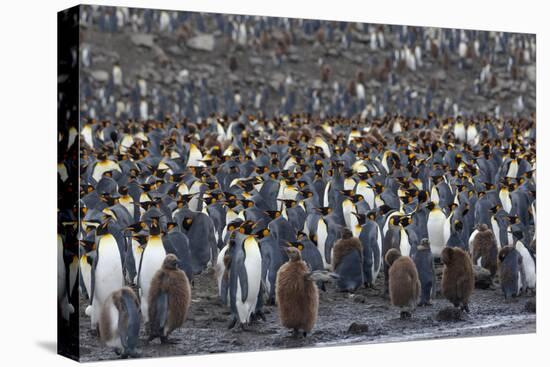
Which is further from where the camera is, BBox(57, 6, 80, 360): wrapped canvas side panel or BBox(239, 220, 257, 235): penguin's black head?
BBox(239, 220, 257, 235): penguin's black head

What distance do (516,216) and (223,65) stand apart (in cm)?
309

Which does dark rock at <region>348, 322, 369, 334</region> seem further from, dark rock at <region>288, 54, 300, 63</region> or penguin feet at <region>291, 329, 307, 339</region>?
dark rock at <region>288, 54, 300, 63</region>

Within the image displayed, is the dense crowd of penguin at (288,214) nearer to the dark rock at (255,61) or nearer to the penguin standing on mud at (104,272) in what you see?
the penguin standing on mud at (104,272)

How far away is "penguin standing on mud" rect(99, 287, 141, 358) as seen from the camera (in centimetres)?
835

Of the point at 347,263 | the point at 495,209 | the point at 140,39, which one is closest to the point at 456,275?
the point at 495,209

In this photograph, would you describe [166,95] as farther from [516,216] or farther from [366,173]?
[516,216]

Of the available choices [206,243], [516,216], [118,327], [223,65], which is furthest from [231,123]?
[516,216]

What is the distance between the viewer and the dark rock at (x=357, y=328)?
9398mm

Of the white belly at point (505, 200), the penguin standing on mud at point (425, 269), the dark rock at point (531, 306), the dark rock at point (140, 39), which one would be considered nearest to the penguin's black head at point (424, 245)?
the penguin standing on mud at point (425, 269)

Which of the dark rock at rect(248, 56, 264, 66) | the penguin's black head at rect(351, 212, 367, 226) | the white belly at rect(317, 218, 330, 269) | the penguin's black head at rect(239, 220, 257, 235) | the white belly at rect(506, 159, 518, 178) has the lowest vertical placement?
the white belly at rect(317, 218, 330, 269)

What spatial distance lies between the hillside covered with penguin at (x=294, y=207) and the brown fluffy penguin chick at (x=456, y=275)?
2 cm

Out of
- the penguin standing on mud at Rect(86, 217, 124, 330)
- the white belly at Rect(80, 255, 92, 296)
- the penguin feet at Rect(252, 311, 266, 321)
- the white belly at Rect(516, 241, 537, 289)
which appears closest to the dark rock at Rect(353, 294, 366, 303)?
the penguin feet at Rect(252, 311, 266, 321)

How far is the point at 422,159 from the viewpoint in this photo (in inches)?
397

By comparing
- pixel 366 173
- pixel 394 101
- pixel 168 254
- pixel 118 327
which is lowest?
pixel 118 327
